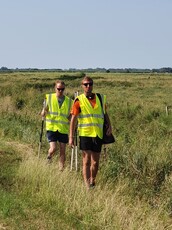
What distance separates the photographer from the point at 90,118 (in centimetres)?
701

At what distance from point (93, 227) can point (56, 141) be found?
345cm

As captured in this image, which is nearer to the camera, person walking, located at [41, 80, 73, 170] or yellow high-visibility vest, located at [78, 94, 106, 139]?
yellow high-visibility vest, located at [78, 94, 106, 139]

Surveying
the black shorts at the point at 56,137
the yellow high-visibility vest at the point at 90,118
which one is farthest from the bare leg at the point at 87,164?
the black shorts at the point at 56,137

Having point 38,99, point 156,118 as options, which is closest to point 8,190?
point 156,118

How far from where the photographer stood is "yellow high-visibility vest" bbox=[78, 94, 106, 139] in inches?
276

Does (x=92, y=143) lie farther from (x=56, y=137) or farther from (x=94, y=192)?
A: (x=56, y=137)

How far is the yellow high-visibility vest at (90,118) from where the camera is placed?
7000 mm

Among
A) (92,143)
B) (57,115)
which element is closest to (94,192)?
(92,143)

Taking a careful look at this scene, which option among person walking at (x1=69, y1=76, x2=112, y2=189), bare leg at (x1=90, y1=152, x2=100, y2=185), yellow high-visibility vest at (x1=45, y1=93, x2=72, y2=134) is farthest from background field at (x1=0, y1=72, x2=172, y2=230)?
yellow high-visibility vest at (x1=45, y1=93, x2=72, y2=134)

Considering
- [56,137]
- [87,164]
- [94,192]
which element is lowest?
[94,192]

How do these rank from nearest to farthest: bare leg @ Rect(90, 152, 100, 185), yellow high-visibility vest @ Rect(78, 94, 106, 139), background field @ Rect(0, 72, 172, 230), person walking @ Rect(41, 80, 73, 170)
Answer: background field @ Rect(0, 72, 172, 230), yellow high-visibility vest @ Rect(78, 94, 106, 139), bare leg @ Rect(90, 152, 100, 185), person walking @ Rect(41, 80, 73, 170)

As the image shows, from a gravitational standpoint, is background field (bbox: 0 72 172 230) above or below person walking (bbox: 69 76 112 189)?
below

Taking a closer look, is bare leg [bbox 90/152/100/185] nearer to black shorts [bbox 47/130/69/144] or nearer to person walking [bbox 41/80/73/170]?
person walking [bbox 41/80/73/170]

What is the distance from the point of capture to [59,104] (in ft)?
27.9
